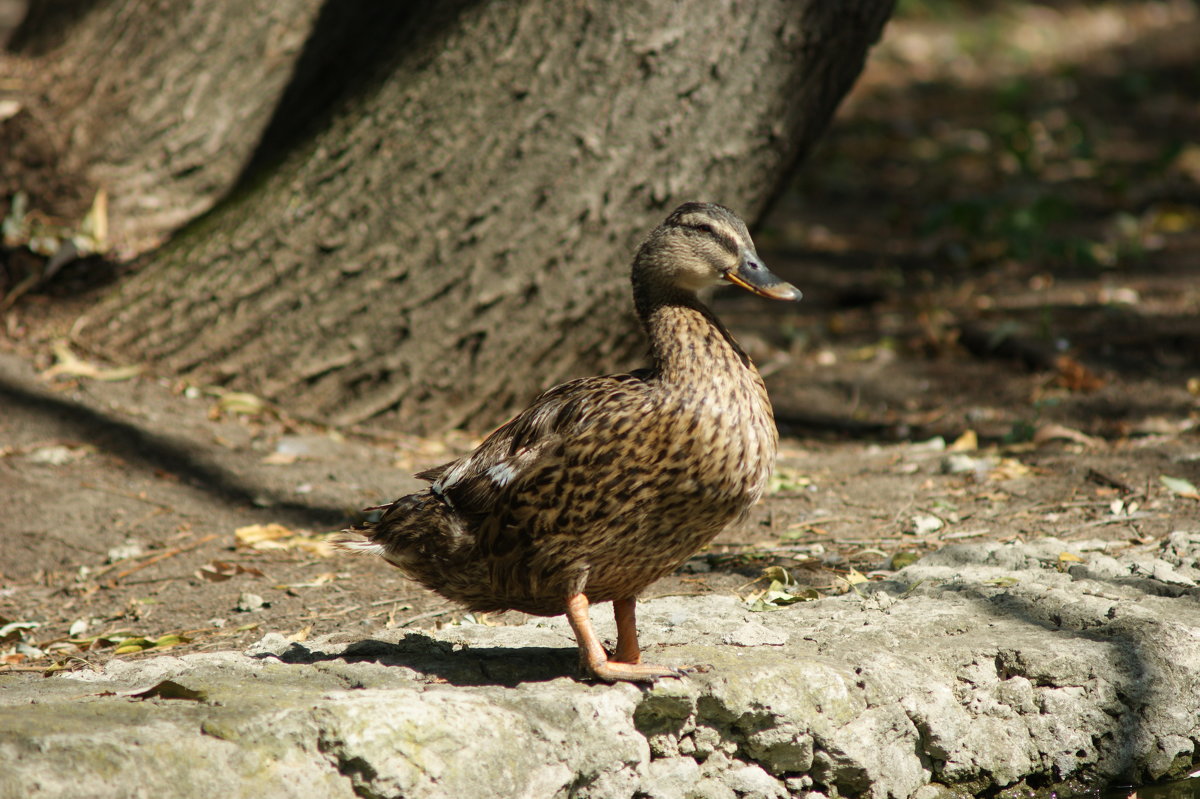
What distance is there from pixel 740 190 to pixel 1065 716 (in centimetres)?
270

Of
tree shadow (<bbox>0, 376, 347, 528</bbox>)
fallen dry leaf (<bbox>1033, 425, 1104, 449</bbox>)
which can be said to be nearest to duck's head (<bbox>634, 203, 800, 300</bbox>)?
tree shadow (<bbox>0, 376, 347, 528</bbox>)

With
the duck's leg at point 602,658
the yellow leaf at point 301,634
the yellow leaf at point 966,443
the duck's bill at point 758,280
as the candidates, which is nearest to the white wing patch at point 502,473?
the duck's leg at point 602,658

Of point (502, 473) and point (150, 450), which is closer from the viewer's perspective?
point (502, 473)

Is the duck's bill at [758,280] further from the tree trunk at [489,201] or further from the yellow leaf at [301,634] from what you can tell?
the tree trunk at [489,201]

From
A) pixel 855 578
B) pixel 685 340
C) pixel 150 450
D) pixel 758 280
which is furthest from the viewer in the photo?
pixel 150 450

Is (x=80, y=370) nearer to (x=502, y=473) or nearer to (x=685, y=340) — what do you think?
(x=502, y=473)

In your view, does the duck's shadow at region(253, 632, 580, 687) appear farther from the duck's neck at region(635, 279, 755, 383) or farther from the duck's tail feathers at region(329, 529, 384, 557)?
the duck's neck at region(635, 279, 755, 383)

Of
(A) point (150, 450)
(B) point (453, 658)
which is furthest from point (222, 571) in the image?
(B) point (453, 658)

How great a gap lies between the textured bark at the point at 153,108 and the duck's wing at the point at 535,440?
3210 mm

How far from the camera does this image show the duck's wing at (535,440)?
296 centimetres

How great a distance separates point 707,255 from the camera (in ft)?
10.4

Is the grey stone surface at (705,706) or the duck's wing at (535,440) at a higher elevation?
the duck's wing at (535,440)

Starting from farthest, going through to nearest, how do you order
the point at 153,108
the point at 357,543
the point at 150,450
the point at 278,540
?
the point at 153,108 → the point at 150,450 → the point at 278,540 → the point at 357,543

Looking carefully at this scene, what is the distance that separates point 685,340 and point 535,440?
0.44m
